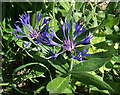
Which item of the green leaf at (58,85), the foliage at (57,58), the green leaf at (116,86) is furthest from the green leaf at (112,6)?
the green leaf at (58,85)

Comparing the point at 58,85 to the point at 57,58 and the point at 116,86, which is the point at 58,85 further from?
the point at 116,86

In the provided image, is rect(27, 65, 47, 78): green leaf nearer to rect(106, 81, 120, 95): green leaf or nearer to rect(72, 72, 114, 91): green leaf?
rect(72, 72, 114, 91): green leaf

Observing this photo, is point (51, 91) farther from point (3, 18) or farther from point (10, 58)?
point (3, 18)

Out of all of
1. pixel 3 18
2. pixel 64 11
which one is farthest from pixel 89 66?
pixel 3 18

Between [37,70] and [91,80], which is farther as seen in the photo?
[37,70]

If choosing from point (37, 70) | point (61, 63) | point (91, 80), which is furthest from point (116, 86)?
point (37, 70)
